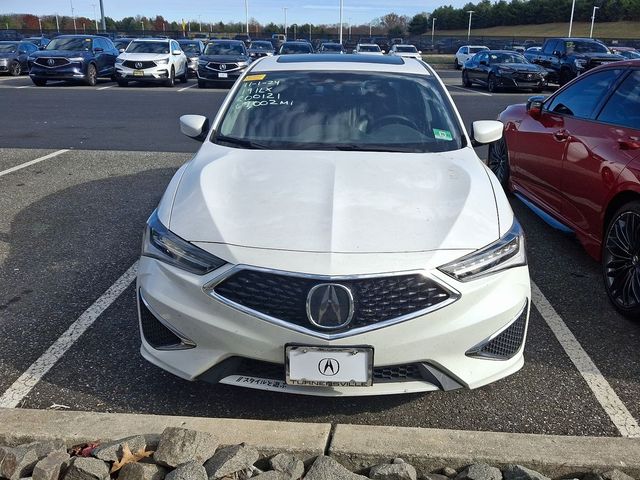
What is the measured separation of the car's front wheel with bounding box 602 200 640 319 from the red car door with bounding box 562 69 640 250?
23 centimetres

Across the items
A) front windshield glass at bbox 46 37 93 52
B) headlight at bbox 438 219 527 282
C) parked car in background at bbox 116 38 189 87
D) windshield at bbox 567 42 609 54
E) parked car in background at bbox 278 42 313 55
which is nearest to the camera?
headlight at bbox 438 219 527 282

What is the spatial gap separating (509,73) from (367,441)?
68.2ft

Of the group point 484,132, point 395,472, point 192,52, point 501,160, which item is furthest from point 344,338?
point 192,52

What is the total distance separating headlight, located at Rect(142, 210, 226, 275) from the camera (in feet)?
9.59

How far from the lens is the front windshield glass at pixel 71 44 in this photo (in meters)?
21.9

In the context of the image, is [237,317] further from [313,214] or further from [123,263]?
[123,263]

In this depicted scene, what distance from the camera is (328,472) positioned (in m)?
Result: 2.60

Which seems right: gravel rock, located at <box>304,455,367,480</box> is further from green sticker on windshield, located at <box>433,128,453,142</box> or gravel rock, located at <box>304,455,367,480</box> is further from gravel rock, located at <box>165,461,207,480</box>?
green sticker on windshield, located at <box>433,128,453,142</box>

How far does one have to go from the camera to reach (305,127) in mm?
4230

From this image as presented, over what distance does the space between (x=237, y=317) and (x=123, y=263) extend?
2647 mm

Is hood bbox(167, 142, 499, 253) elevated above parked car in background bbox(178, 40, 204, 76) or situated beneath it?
elevated above

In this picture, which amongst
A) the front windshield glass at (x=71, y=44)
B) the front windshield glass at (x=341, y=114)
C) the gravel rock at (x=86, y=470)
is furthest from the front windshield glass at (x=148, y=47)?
the gravel rock at (x=86, y=470)

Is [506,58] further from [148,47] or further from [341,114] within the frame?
[341,114]

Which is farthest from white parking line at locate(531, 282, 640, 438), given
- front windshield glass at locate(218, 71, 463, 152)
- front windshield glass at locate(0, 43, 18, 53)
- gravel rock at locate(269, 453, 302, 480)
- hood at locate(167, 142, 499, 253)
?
front windshield glass at locate(0, 43, 18, 53)
